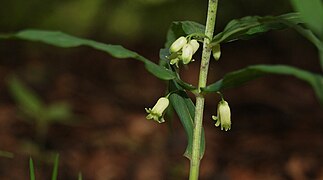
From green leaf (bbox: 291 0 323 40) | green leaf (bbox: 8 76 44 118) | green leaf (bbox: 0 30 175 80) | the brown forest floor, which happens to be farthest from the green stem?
green leaf (bbox: 8 76 44 118)

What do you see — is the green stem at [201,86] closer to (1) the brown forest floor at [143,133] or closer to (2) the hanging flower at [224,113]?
(2) the hanging flower at [224,113]

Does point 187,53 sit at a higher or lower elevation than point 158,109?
higher

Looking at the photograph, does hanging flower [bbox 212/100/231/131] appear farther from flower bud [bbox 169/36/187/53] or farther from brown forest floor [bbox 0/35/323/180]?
brown forest floor [bbox 0/35/323/180]

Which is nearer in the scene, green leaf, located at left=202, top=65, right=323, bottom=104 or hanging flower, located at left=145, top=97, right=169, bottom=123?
green leaf, located at left=202, top=65, right=323, bottom=104

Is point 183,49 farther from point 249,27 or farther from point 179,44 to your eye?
point 249,27

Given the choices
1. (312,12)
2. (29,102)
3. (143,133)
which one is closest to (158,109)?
(312,12)

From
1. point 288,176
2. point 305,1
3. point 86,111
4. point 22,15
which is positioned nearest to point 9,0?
point 22,15
